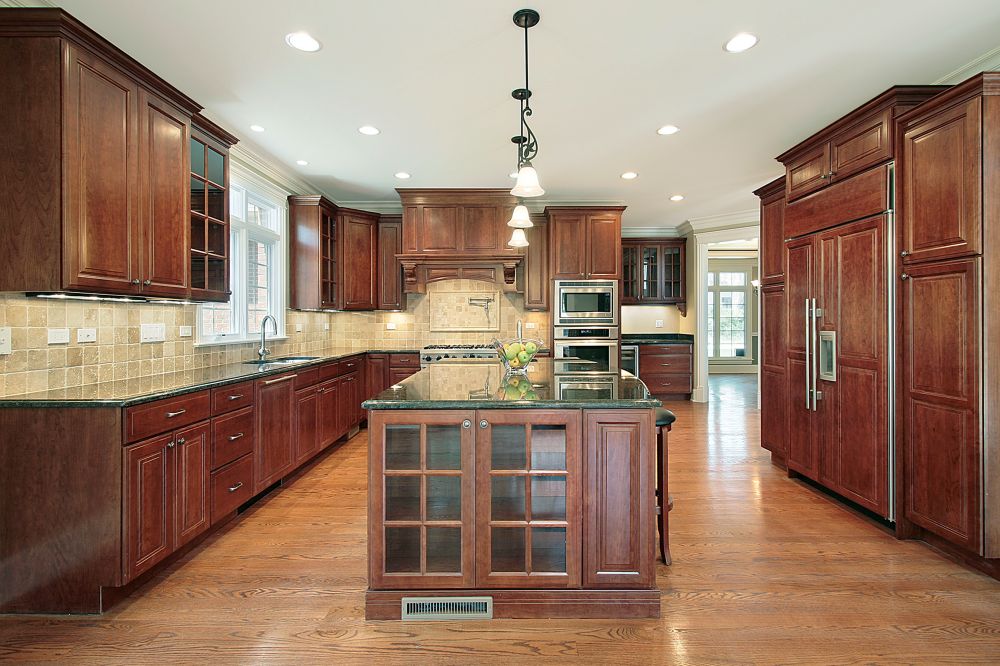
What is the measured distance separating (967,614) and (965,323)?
4.18 ft

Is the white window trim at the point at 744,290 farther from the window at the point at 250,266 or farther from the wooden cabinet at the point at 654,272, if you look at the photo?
the window at the point at 250,266

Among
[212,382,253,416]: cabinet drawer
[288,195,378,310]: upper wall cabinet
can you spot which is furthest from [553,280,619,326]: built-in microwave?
[212,382,253,416]: cabinet drawer

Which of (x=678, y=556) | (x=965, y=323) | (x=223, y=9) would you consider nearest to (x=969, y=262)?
(x=965, y=323)

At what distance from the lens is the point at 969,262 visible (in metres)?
2.34

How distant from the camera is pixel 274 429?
11.3 ft

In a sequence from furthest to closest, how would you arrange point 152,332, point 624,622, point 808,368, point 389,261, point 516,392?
point 389,261 < point 808,368 < point 152,332 < point 516,392 < point 624,622

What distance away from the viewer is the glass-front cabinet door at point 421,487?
1982mm

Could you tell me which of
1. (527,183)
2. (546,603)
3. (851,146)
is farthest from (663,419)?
(851,146)

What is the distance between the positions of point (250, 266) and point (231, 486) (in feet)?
7.35

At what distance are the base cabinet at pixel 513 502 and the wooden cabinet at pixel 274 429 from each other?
162 cm

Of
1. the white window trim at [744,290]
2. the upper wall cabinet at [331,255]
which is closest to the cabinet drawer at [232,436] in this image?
the upper wall cabinet at [331,255]

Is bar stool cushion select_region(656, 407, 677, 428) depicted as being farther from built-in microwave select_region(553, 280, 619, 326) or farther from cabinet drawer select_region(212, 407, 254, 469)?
built-in microwave select_region(553, 280, 619, 326)

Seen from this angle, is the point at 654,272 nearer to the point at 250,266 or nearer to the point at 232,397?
the point at 250,266

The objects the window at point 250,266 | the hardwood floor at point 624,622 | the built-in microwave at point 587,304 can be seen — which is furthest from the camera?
the built-in microwave at point 587,304
